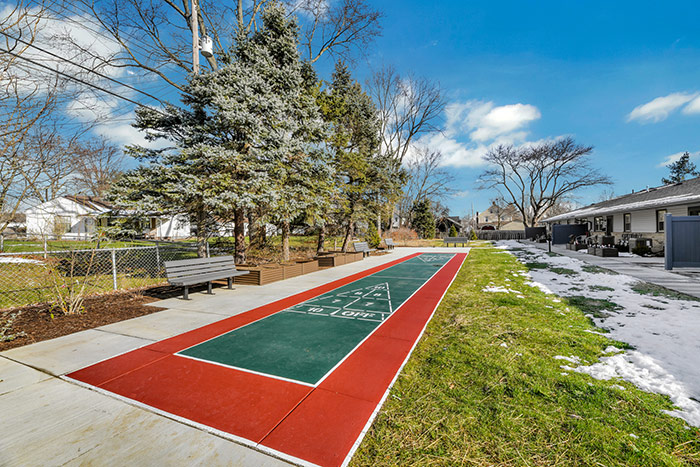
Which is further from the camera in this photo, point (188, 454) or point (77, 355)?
point (77, 355)

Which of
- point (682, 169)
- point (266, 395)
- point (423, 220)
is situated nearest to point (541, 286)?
point (266, 395)

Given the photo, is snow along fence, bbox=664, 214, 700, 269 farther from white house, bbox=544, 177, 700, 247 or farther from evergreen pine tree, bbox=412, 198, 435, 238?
evergreen pine tree, bbox=412, 198, 435, 238

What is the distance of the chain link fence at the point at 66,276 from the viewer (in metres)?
5.48

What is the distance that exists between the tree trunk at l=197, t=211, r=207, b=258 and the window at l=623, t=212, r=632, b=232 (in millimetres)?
24482

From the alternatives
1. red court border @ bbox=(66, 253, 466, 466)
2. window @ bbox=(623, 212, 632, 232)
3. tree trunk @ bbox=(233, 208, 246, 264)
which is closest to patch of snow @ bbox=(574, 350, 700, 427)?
red court border @ bbox=(66, 253, 466, 466)

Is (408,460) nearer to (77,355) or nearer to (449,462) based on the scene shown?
(449,462)

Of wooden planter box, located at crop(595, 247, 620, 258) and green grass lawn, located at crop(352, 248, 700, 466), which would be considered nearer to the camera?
green grass lawn, located at crop(352, 248, 700, 466)

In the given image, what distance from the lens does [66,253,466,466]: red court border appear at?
2.22 m

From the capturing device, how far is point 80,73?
863 centimetres

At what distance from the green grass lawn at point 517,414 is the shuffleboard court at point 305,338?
106cm

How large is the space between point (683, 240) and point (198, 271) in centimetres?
1562

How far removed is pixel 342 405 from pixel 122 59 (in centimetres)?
1701

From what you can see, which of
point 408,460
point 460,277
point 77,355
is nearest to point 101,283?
point 77,355

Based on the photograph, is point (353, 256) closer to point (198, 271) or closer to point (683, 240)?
point (198, 271)
